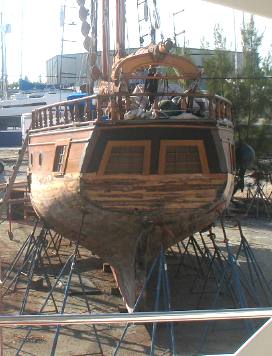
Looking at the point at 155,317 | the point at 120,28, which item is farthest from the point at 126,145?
the point at 155,317

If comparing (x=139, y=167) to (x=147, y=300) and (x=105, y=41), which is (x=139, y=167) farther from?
(x=105, y=41)

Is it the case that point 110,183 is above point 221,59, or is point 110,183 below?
below

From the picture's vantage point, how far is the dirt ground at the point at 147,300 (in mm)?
8227

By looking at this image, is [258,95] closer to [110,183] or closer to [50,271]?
[50,271]

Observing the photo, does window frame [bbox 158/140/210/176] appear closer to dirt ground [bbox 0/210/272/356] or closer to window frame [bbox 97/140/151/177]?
window frame [bbox 97/140/151/177]

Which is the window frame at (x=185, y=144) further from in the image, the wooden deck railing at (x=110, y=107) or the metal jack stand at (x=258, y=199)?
the metal jack stand at (x=258, y=199)

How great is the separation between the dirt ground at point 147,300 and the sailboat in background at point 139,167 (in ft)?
2.56

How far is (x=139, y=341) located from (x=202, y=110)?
3.92 meters

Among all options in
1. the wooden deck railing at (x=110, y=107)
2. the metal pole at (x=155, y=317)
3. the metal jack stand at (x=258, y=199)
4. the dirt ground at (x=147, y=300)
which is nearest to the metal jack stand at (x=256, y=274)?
the dirt ground at (x=147, y=300)

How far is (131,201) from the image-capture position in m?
8.87

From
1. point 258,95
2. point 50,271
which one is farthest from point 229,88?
point 50,271

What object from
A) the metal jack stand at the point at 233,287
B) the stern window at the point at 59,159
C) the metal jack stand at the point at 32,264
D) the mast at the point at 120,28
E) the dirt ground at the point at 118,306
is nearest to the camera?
the dirt ground at the point at 118,306

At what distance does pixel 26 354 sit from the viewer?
7871 millimetres

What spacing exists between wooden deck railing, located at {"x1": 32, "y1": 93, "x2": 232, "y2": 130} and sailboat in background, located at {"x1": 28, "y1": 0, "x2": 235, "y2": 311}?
0.02 metres
